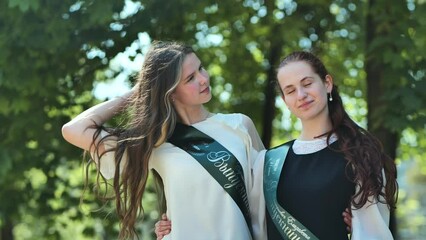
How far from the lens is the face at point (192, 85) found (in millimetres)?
4055

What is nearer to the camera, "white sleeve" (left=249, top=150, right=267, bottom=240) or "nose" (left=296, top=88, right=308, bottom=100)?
"nose" (left=296, top=88, right=308, bottom=100)

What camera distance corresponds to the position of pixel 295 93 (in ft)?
12.4

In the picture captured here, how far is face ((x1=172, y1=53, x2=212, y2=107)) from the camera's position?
4.05 metres

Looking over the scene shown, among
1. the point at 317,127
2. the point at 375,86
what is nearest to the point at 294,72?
the point at 317,127

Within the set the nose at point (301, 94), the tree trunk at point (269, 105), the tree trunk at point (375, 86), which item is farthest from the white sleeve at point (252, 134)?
the tree trunk at point (269, 105)

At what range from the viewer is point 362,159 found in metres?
3.59

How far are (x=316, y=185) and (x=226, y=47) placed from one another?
6.61m

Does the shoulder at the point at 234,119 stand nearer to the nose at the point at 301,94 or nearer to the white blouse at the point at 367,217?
the white blouse at the point at 367,217

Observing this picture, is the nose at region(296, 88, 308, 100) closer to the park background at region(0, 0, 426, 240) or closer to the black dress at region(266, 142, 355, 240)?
the black dress at region(266, 142, 355, 240)

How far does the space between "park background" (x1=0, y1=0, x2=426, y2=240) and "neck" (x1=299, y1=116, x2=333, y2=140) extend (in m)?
2.50

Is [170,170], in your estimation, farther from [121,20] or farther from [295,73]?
[121,20]

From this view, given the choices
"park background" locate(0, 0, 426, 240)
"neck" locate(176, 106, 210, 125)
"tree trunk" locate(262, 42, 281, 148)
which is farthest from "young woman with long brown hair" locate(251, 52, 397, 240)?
"tree trunk" locate(262, 42, 281, 148)

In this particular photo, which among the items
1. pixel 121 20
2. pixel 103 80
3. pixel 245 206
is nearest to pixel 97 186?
pixel 245 206

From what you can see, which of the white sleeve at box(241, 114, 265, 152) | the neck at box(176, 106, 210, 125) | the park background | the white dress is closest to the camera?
the white dress
